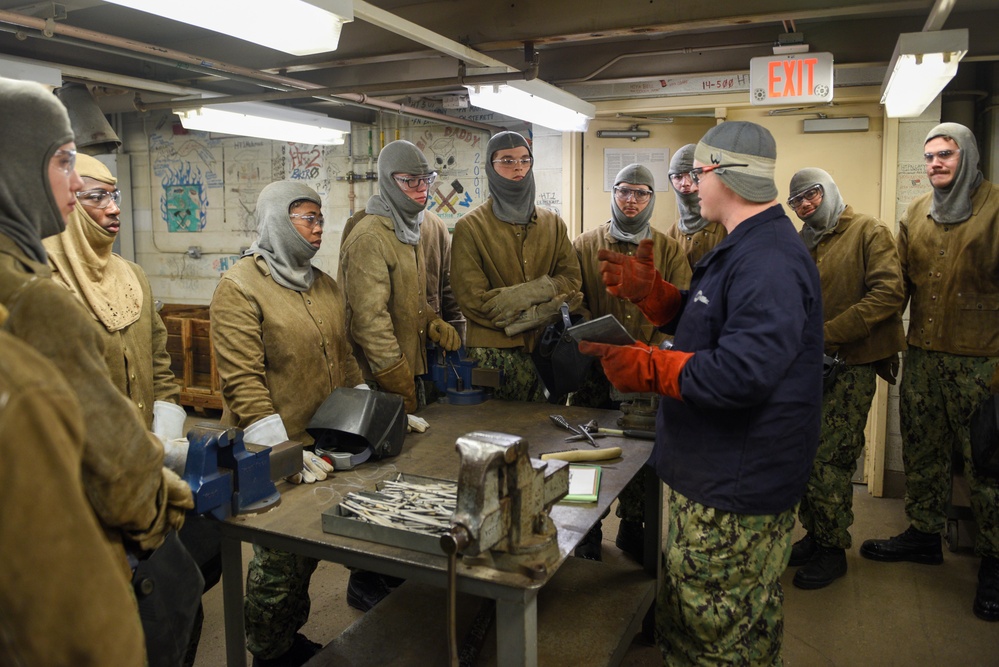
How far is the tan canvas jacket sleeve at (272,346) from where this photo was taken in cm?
245

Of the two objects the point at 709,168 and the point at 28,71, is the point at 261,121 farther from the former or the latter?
the point at 709,168

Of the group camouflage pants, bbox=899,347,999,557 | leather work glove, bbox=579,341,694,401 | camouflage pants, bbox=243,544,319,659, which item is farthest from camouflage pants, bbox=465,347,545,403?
camouflage pants, bbox=899,347,999,557

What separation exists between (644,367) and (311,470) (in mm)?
1026

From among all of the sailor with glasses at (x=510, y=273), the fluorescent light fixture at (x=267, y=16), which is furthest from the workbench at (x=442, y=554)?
the fluorescent light fixture at (x=267, y=16)

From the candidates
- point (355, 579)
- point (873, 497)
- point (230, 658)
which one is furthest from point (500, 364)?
point (873, 497)

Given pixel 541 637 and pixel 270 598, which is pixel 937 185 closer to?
pixel 541 637

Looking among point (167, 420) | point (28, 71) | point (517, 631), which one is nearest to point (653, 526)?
point (517, 631)

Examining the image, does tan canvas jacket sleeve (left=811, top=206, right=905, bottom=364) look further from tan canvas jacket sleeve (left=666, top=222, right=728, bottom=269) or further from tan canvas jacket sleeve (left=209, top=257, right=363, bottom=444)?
tan canvas jacket sleeve (left=209, top=257, right=363, bottom=444)

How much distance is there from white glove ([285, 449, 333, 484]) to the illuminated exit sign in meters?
2.67

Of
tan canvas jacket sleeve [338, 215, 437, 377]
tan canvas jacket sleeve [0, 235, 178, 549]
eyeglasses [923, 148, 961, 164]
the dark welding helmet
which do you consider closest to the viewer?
tan canvas jacket sleeve [0, 235, 178, 549]

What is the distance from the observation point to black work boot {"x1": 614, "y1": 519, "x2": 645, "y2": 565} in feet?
11.8

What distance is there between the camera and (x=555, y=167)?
527 cm

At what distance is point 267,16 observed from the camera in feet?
6.81

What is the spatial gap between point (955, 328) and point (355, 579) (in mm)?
2960
